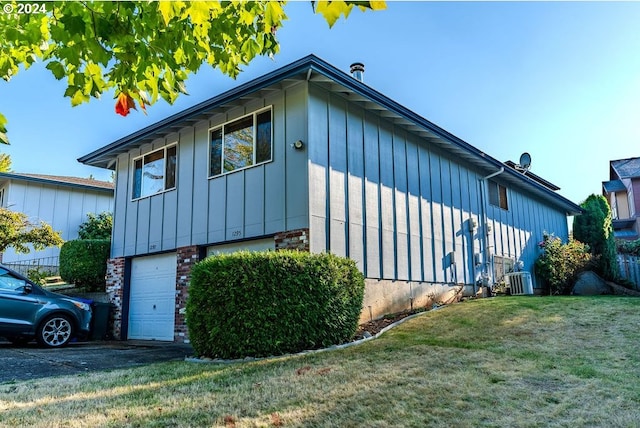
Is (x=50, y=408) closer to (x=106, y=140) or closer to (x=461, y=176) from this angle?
(x=106, y=140)

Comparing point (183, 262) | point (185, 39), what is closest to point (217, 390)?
point (185, 39)

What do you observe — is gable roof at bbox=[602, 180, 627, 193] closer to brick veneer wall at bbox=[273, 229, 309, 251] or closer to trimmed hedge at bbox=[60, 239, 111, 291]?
brick veneer wall at bbox=[273, 229, 309, 251]

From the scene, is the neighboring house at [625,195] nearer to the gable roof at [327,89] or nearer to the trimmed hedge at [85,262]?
the gable roof at [327,89]

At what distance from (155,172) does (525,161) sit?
1397 centimetres

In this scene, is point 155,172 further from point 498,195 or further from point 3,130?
point 498,195

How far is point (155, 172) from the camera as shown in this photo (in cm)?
1149

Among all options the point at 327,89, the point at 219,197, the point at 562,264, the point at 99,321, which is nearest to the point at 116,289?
the point at 99,321

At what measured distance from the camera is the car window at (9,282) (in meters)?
8.61

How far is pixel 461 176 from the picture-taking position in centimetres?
1263

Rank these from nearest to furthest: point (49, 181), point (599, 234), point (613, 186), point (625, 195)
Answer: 1. point (599, 234)
2. point (49, 181)
3. point (625, 195)
4. point (613, 186)

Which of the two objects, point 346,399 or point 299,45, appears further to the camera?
point 299,45

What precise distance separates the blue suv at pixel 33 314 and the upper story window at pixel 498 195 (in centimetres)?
1141

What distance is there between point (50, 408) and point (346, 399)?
252cm

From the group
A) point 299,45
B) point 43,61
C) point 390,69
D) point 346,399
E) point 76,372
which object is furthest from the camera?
point 390,69
